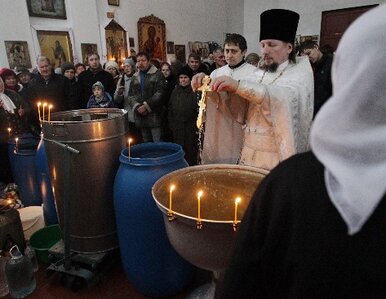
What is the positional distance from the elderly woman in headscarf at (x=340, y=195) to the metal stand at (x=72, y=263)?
1.56m

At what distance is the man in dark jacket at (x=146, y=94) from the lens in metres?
4.38

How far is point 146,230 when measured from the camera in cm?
191

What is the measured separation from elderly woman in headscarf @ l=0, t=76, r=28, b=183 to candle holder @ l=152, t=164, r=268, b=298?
9.64 feet

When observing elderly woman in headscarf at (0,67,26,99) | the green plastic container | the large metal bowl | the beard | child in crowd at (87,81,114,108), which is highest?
the beard

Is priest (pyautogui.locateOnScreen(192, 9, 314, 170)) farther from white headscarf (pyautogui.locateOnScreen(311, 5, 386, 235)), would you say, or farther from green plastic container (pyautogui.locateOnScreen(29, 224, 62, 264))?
green plastic container (pyautogui.locateOnScreen(29, 224, 62, 264))

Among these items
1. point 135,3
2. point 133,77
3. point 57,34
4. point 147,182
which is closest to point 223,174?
point 147,182

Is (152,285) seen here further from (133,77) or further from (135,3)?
(135,3)

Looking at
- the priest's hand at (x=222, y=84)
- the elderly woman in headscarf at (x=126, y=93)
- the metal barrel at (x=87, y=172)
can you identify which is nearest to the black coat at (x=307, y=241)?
the priest's hand at (x=222, y=84)

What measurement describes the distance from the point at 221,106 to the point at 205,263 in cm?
119

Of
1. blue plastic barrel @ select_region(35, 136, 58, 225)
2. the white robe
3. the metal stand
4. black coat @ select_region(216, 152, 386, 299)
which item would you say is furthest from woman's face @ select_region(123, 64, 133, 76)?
black coat @ select_region(216, 152, 386, 299)

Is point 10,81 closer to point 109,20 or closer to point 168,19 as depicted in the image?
point 109,20

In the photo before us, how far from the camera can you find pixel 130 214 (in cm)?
192

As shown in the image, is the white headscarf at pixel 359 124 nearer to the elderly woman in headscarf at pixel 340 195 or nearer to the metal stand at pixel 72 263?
the elderly woman in headscarf at pixel 340 195

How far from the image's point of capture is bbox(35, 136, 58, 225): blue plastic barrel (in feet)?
8.57
